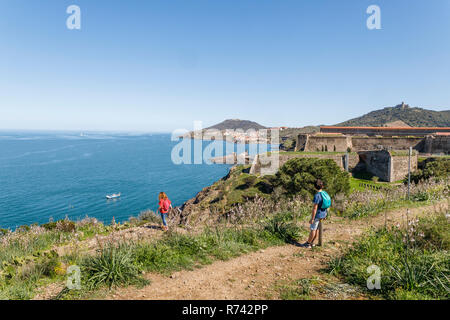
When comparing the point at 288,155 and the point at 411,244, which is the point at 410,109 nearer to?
the point at 288,155

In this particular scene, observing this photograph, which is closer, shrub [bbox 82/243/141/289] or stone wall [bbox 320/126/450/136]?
shrub [bbox 82/243/141/289]

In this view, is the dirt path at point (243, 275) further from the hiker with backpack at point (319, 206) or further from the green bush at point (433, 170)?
the green bush at point (433, 170)


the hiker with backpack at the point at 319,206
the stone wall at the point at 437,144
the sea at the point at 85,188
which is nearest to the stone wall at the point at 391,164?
the stone wall at the point at 437,144

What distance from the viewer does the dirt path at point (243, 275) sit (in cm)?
377

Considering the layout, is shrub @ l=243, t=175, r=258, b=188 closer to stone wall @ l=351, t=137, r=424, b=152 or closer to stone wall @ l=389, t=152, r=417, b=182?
stone wall @ l=389, t=152, r=417, b=182

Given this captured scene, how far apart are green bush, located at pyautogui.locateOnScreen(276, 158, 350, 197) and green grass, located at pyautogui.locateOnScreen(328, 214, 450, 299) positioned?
656 inches

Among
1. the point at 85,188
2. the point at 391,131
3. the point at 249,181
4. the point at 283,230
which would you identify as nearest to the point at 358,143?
the point at 391,131

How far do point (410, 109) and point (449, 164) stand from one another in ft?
362

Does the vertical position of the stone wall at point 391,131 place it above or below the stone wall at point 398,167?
above

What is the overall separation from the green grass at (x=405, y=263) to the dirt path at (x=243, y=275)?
0.60m

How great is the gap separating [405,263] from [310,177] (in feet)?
69.7

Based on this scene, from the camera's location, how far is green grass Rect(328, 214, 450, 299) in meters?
3.33

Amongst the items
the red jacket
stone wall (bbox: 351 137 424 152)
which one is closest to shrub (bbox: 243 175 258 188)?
stone wall (bbox: 351 137 424 152)

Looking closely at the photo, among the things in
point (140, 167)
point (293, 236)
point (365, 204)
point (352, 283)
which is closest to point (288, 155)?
point (365, 204)
